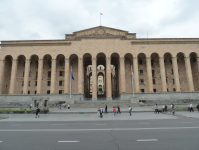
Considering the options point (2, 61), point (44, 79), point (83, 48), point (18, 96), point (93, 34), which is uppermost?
point (93, 34)

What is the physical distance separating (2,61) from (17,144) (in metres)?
41.2

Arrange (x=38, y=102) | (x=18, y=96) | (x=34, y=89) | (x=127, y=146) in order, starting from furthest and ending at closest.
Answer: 1. (x=34, y=89)
2. (x=18, y=96)
3. (x=38, y=102)
4. (x=127, y=146)

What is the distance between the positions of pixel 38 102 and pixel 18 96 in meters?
17.6

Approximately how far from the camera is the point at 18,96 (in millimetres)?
35406

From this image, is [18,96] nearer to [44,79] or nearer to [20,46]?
[44,79]

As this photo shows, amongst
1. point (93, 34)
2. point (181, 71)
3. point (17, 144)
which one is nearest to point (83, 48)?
point (93, 34)

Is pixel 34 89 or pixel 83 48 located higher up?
pixel 83 48

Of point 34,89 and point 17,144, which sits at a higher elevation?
point 34,89

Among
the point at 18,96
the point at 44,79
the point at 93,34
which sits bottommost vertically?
the point at 18,96

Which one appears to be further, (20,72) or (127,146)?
(20,72)

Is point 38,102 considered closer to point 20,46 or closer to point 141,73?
point 20,46

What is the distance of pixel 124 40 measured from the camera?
4003 cm

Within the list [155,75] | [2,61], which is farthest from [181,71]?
[2,61]

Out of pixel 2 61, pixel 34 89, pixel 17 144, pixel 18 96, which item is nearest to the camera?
pixel 17 144
